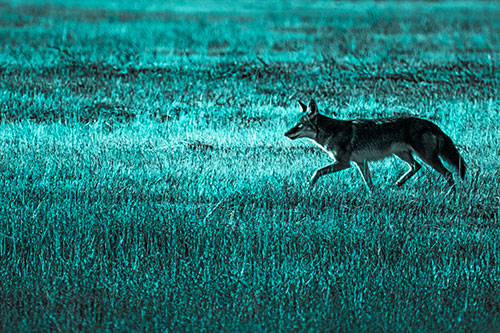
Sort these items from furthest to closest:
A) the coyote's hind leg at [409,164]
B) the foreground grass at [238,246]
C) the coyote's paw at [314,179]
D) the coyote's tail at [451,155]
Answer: the coyote's hind leg at [409,164], the coyote's tail at [451,155], the coyote's paw at [314,179], the foreground grass at [238,246]

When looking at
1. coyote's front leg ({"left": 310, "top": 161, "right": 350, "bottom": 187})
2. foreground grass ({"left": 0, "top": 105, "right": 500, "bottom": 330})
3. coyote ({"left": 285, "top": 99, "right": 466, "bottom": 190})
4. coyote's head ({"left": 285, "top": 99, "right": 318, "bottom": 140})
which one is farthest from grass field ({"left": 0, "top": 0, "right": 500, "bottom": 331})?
coyote's head ({"left": 285, "top": 99, "right": 318, "bottom": 140})

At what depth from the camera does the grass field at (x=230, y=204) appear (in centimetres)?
539

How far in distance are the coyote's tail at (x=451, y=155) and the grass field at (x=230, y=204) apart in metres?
0.20

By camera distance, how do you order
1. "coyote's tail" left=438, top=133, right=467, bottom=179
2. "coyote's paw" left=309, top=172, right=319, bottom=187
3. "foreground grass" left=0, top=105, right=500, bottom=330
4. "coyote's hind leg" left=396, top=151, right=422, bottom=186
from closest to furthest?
1. "foreground grass" left=0, top=105, right=500, bottom=330
2. "coyote's paw" left=309, top=172, right=319, bottom=187
3. "coyote's tail" left=438, top=133, right=467, bottom=179
4. "coyote's hind leg" left=396, top=151, right=422, bottom=186

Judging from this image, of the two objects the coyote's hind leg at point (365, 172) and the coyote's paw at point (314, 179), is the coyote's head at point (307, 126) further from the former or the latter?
the coyote's hind leg at point (365, 172)

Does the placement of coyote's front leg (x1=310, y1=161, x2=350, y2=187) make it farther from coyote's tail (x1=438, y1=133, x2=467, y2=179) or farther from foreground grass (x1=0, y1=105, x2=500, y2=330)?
coyote's tail (x1=438, y1=133, x2=467, y2=179)

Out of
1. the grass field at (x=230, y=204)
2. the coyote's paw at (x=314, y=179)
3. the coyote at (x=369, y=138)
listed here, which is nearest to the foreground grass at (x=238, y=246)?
the grass field at (x=230, y=204)

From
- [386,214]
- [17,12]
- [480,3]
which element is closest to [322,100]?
[386,214]

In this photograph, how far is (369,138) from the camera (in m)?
7.60

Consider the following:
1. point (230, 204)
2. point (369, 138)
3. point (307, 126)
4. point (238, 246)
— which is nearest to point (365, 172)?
point (369, 138)

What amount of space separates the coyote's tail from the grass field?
7.9 inches

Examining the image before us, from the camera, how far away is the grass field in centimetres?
539

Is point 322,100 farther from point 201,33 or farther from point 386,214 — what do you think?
point 201,33

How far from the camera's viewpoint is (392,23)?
76.1ft
